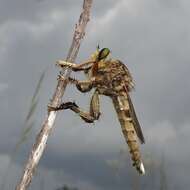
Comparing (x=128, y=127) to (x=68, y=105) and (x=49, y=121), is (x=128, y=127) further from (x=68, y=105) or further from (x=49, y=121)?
(x=49, y=121)

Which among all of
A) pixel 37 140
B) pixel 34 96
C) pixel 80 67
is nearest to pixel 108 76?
pixel 80 67

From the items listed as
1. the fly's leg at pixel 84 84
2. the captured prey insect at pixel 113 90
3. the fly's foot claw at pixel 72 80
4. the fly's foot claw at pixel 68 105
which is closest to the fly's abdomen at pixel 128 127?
the captured prey insect at pixel 113 90

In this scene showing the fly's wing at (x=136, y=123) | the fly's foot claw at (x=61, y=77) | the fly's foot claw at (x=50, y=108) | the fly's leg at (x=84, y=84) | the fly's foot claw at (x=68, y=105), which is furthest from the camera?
the fly's wing at (x=136, y=123)

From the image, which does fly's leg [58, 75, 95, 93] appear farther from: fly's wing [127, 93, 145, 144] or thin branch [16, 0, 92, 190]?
fly's wing [127, 93, 145, 144]

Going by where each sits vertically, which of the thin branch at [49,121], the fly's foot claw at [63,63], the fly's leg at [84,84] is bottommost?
the thin branch at [49,121]

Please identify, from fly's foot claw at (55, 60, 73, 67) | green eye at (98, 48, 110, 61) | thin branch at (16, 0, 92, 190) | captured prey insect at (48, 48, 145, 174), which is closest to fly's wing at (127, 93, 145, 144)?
captured prey insect at (48, 48, 145, 174)

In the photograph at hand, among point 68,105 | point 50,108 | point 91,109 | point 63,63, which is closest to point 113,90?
point 91,109

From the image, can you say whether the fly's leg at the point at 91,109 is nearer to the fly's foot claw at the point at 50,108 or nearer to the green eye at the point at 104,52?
the fly's foot claw at the point at 50,108

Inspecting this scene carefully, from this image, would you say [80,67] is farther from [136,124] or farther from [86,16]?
[136,124]
